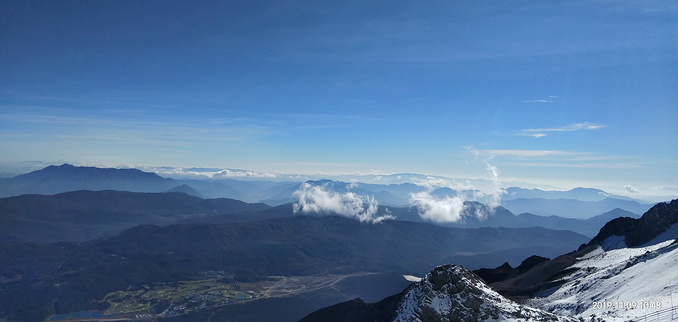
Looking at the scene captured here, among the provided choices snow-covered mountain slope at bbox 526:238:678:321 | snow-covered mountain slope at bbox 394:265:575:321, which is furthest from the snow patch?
snow-covered mountain slope at bbox 394:265:575:321

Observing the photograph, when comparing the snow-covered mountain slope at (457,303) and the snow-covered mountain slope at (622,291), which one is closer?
the snow-covered mountain slope at (622,291)

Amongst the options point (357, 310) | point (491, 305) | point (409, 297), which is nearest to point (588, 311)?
point (491, 305)

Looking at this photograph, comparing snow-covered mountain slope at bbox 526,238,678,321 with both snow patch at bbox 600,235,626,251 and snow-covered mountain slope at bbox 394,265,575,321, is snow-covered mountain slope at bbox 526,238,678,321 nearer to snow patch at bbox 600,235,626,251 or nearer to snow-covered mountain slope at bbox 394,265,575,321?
snow-covered mountain slope at bbox 394,265,575,321

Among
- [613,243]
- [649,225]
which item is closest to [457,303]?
[649,225]

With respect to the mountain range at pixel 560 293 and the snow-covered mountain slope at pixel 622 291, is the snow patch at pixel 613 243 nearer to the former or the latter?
the mountain range at pixel 560 293

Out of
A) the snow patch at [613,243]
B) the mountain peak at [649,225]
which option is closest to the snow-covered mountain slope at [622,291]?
the mountain peak at [649,225]

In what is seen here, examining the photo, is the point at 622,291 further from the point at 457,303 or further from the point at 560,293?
the point at 457,303
